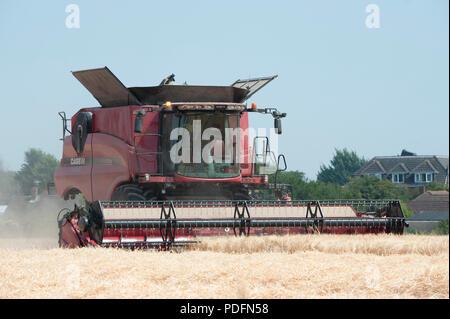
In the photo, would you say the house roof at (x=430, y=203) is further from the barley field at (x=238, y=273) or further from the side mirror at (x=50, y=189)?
the barley field at (x=238, y=273)

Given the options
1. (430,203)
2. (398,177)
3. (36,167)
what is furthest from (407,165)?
(36,167)

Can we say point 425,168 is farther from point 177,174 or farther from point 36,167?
point 177,174

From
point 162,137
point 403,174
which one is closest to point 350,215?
point 162,137

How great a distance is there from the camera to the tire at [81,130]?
1310 centimetres

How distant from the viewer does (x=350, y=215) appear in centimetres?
1130

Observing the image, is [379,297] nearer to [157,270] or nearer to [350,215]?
[157,270]

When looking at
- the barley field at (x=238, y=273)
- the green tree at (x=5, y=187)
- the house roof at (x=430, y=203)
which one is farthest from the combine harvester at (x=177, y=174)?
the house roof at (x=430, y=203)

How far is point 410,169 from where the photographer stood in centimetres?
8588

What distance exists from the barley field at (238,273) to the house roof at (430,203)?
5708 cm

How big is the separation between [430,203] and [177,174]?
56051mm
